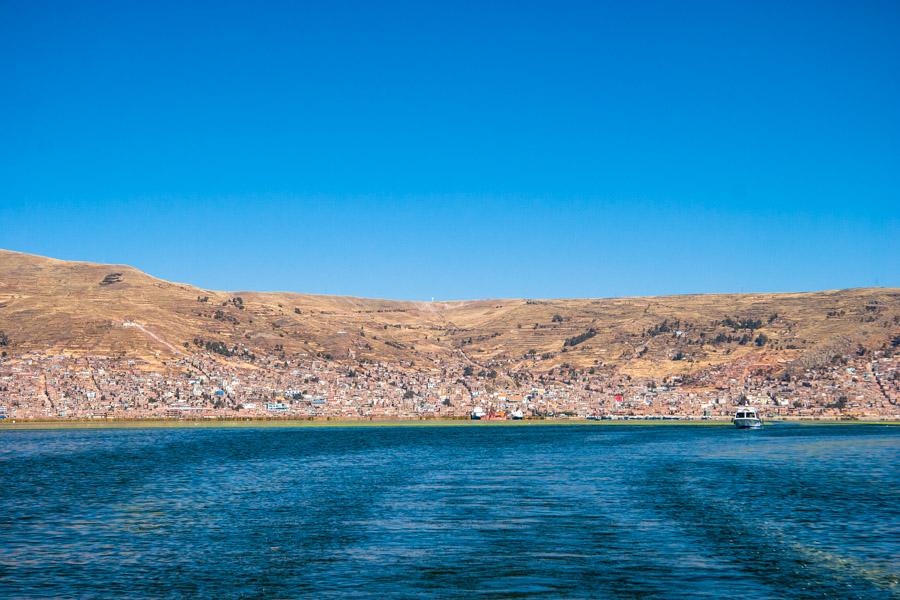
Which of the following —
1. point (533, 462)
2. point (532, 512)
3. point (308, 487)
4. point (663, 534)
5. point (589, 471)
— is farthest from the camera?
point (533, 462)

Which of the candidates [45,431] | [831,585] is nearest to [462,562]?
[831,585]

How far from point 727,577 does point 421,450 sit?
275 feet

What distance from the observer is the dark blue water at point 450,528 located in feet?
113

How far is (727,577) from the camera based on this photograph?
35594 millimetres

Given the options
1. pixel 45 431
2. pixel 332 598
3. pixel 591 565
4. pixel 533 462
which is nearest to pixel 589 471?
pixel 533 462

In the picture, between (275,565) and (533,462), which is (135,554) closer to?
(275,565)

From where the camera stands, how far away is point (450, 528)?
1857 inches

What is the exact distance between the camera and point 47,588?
109 ft

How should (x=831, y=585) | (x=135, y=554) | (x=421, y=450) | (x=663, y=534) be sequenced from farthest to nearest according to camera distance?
1. (x=421, y=450)
2. (x=663, y=534)
3. (x=135, y=554)
4. (x=831, y=585)

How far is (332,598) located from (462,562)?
7.67 metres

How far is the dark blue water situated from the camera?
3447 centimetres

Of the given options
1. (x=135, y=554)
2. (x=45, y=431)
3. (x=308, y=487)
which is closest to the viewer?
(x=135, y=554)

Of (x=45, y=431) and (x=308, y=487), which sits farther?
(x=45, y=431)

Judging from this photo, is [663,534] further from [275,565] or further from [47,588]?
[47,588]
